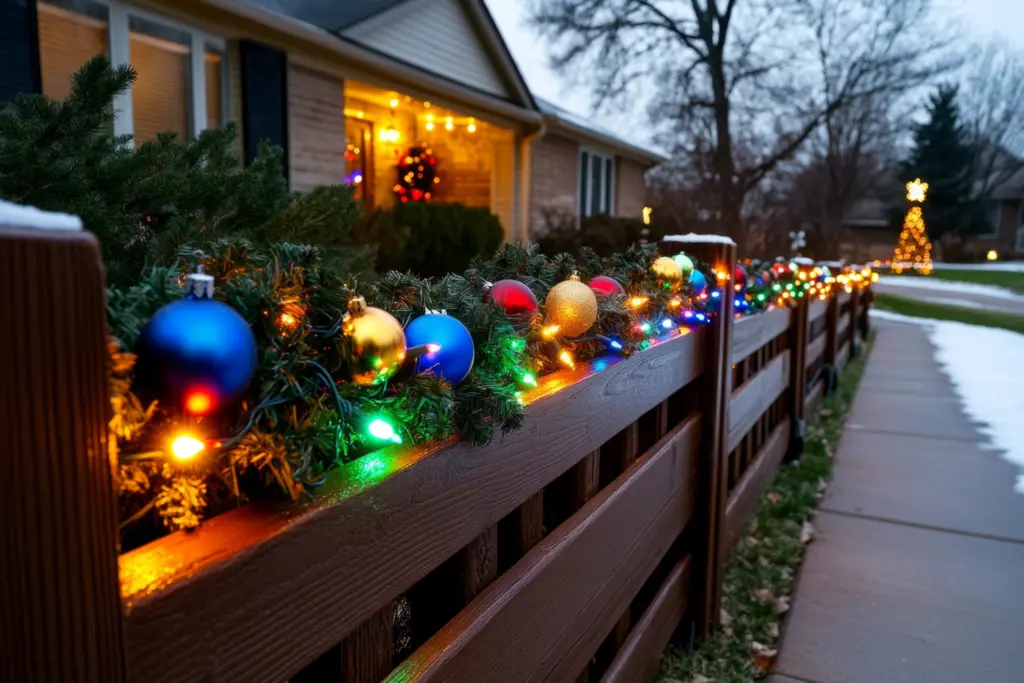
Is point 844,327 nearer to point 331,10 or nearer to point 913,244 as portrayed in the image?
point 331,10

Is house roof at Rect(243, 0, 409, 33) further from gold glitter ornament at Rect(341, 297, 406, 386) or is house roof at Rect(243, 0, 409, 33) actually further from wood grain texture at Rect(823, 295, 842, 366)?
gold glitter ornament at Rect(341, 297, 406, 386)

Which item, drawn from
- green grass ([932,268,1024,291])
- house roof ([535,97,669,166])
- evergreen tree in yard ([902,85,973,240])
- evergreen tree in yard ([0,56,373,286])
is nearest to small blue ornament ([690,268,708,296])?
evergreen tree in yard ([0,56,373,286])

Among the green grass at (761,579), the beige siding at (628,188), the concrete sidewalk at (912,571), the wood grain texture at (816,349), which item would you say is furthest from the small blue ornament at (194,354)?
the beige siding at (628,188)

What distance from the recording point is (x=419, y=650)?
1.27 m

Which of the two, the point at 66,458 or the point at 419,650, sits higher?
the point at 66,458

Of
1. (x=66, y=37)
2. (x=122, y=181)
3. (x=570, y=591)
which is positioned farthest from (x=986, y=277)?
(x=122, y=181)

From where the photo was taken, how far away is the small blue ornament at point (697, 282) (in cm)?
264

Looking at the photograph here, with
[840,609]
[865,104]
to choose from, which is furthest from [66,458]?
[865,104]

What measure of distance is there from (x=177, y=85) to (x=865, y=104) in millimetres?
29452

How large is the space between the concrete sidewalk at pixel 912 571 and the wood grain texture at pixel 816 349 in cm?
69

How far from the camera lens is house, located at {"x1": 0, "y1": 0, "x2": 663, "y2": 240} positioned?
5684 mm

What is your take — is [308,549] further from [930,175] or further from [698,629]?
[930,175]

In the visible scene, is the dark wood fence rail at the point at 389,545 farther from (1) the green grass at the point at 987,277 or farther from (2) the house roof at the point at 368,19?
(1) the green grass at the point at 987,277

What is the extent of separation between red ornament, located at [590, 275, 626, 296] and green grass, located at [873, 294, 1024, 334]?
13646 mm
